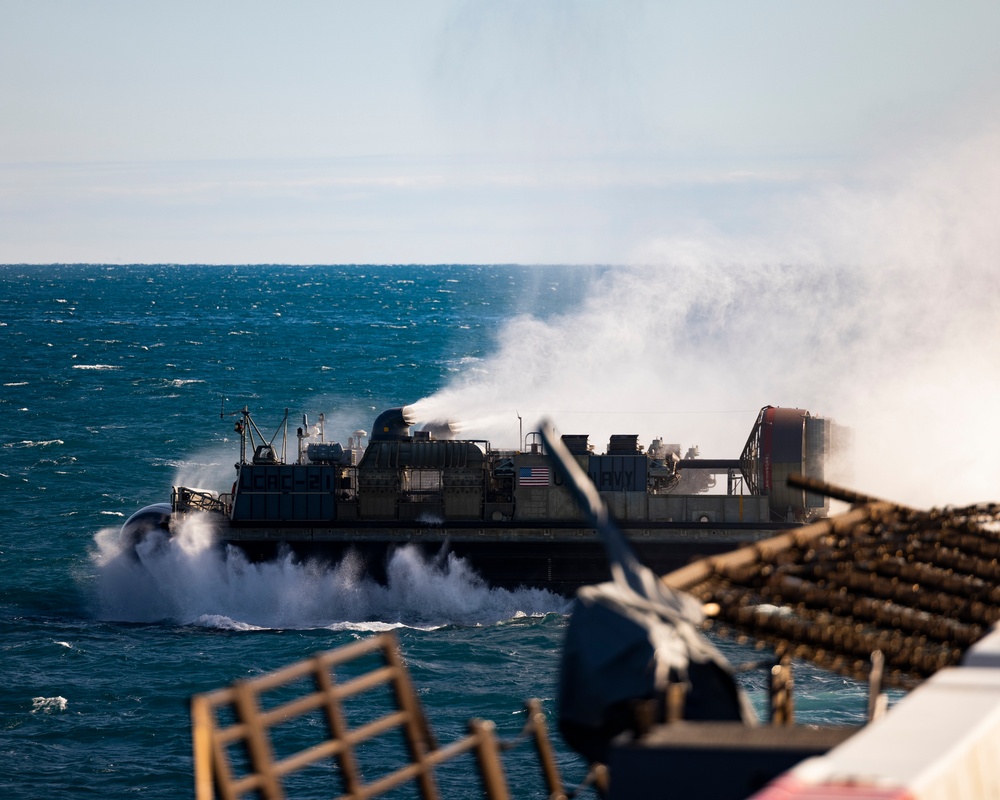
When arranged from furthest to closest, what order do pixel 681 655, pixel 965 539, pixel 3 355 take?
pixel 3 355 → pixel 965 539 → pixel 681 655

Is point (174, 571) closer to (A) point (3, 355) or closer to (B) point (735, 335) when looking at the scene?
(B) point (735, 335)

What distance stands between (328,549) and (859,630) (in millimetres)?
34254

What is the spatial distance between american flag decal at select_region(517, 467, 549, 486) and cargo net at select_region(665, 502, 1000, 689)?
31305mm

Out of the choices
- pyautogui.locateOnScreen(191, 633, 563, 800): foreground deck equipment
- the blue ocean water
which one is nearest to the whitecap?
the blue ocean water

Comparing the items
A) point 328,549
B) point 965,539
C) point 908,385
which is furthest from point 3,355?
point 965,539

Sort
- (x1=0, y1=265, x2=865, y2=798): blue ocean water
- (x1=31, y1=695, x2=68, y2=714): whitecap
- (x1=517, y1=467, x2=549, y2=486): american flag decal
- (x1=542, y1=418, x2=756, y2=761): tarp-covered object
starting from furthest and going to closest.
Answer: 1. (x1=517, y1=467, x2=549, y2=486): american flag decal
2. (x1=31, y1=695, x2=68, y2=714): whitecap
3. (x1=0, y1=265, x2=865, y2=798): blue ocean water
4. (x1=542, y1=418, x2=756, y2=761): tarp-covered object

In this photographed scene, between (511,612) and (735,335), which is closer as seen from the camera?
(511,612)

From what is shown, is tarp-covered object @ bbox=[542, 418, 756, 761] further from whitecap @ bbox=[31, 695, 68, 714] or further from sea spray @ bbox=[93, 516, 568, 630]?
sea spray @ bbox=[93, 516, 568, 630]

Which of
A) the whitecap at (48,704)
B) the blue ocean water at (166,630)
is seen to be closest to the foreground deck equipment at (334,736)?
the blue ocean water at (166,630)

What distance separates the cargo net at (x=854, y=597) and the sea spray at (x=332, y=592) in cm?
3141

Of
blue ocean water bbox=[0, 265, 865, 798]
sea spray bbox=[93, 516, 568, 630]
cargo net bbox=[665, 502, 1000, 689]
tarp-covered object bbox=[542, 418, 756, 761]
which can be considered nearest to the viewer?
tarp-covered object bbox=[542, 418, 756, 761]

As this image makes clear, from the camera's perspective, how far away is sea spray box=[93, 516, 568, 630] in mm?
44250

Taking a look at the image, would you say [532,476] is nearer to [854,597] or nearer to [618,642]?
[854,597]

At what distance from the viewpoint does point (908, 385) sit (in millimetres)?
79812
